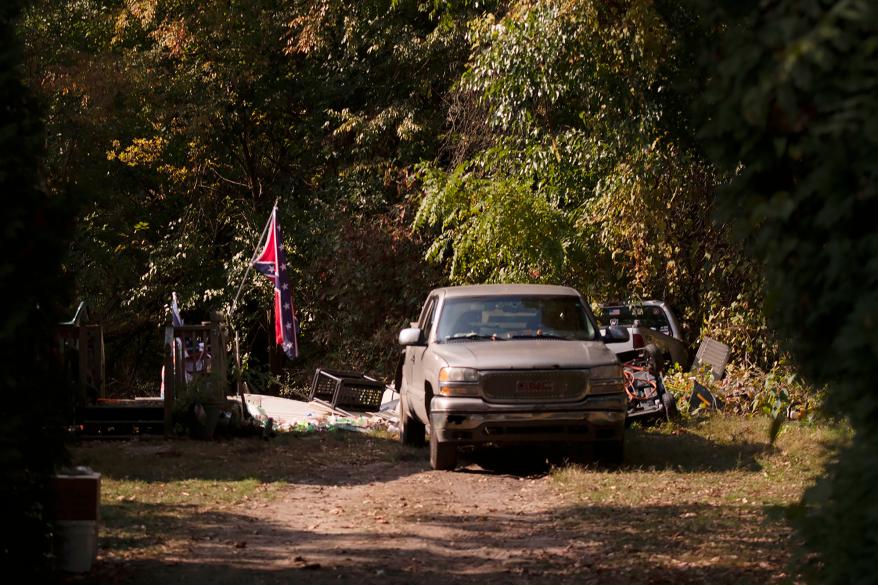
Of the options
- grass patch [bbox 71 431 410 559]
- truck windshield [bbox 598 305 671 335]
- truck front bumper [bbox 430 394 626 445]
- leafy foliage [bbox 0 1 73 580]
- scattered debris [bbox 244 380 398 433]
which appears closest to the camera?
leafy foliage [bbox 0 1 73 580]

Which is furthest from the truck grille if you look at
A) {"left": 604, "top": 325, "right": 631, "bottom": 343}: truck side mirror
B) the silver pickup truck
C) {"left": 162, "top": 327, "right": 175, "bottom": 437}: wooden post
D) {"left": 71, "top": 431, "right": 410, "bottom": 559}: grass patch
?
{"left": 162, "top": 327, "right": 175, "bottom": 437}: wooden post

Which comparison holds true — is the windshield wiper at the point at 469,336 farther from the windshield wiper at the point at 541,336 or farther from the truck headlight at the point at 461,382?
the truck headlight at the point at 461,382

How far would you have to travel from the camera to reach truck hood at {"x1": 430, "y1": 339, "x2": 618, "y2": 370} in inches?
478

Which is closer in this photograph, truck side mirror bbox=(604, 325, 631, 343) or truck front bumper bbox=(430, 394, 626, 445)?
truck front bumper bbox=(430, 394, 626, 445)

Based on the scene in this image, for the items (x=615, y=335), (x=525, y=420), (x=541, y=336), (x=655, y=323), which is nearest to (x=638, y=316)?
(x=655, y=323)

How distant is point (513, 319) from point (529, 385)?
4.74ft

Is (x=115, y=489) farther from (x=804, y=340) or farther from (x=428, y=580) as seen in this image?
(x=804, y=340)

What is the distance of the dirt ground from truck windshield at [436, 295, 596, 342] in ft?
4.67

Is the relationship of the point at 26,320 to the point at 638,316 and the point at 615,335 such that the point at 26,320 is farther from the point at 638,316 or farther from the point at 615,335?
the point at 638,316

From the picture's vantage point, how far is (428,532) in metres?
8.98

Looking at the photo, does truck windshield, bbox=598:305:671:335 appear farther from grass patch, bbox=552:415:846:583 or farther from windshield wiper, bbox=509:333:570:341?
windshield wiper, bbox=509:333:570:341

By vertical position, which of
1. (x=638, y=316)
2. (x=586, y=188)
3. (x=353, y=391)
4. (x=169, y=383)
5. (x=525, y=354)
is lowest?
(x=353, y=391)

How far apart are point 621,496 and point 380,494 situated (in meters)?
2.09

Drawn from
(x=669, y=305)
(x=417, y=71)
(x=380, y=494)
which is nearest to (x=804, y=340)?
(x=380, y=494)
